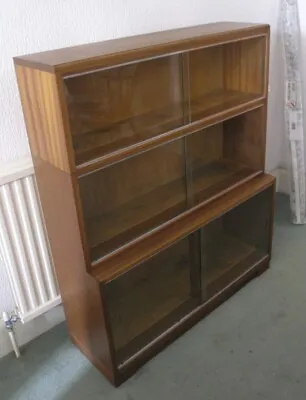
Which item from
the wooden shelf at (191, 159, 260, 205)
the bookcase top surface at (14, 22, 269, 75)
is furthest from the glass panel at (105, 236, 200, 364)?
the bookcase top surface at (14, 22, 269, 75)

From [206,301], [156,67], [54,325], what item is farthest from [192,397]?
[156,67]

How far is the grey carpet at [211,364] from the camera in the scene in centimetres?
159

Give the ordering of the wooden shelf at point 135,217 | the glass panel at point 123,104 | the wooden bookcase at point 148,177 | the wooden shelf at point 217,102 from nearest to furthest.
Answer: the wooden bookcase at point 148,177, the glass panel at point 123,104, the wooden shelf at point 135,217, the wooden shelf at point 217,102

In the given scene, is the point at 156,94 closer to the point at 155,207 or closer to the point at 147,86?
the point at 147,86

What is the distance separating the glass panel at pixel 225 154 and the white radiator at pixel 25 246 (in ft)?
2.19

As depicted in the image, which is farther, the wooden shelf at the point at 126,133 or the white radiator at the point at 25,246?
the white radiator at the point at 25,246

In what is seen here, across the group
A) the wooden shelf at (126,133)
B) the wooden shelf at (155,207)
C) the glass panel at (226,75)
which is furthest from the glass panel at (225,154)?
the wooden shelf at (126,133)

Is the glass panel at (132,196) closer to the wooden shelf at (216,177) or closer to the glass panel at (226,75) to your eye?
the wooden shelf at (216,177)

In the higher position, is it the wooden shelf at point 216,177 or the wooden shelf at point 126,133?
the wooden shelf at point 126,133

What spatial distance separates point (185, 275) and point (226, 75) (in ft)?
3.03

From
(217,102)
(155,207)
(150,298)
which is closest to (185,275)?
(150,298)

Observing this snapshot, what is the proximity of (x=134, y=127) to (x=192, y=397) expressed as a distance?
1015 mm

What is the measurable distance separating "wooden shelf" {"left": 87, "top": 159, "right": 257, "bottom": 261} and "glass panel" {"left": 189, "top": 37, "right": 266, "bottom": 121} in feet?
1.14

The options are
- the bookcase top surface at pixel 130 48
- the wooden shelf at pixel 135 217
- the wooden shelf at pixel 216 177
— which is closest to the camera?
the bookcase top surface at pixel 130 48
